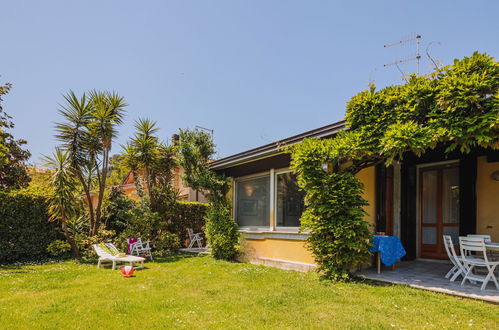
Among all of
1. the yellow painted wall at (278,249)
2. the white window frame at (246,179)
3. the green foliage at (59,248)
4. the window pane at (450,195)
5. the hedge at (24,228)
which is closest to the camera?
the yellow painted wall at (278,249)

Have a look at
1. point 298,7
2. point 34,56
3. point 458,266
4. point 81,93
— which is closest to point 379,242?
point 458,266

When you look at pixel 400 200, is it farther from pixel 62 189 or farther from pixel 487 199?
pixel 62 189

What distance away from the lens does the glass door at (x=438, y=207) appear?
786 centimetres

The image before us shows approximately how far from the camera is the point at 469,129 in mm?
4516

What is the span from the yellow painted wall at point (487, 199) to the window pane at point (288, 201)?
4104 millimetres

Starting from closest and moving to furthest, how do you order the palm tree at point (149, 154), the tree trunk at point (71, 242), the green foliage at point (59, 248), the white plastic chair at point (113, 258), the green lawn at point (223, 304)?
the green lawn at point (223, 304) → the white plastic chair at point (113, 258) → the tree trunk at point (71, 242) → the green foliage at point (59, 248) → the palm tree at point (149, 154)

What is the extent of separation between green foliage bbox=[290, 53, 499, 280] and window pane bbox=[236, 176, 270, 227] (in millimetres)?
2436

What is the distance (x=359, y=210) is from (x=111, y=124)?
24.7 feet

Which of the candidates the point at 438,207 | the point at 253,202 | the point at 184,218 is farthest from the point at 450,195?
the point at 184,218

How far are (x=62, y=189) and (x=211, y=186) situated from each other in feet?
13.5

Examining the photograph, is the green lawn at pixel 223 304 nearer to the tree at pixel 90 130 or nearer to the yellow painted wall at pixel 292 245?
the yellow painted wall at pixel 292 245

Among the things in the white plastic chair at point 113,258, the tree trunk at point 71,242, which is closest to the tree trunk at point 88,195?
the tree trunk at point 71,242

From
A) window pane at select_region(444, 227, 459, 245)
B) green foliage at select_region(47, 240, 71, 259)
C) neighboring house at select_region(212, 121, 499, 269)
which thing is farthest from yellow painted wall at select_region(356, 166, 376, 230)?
green foliage at select_region(47, 240, 71, 259)

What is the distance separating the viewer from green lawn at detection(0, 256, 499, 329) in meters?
3.84
